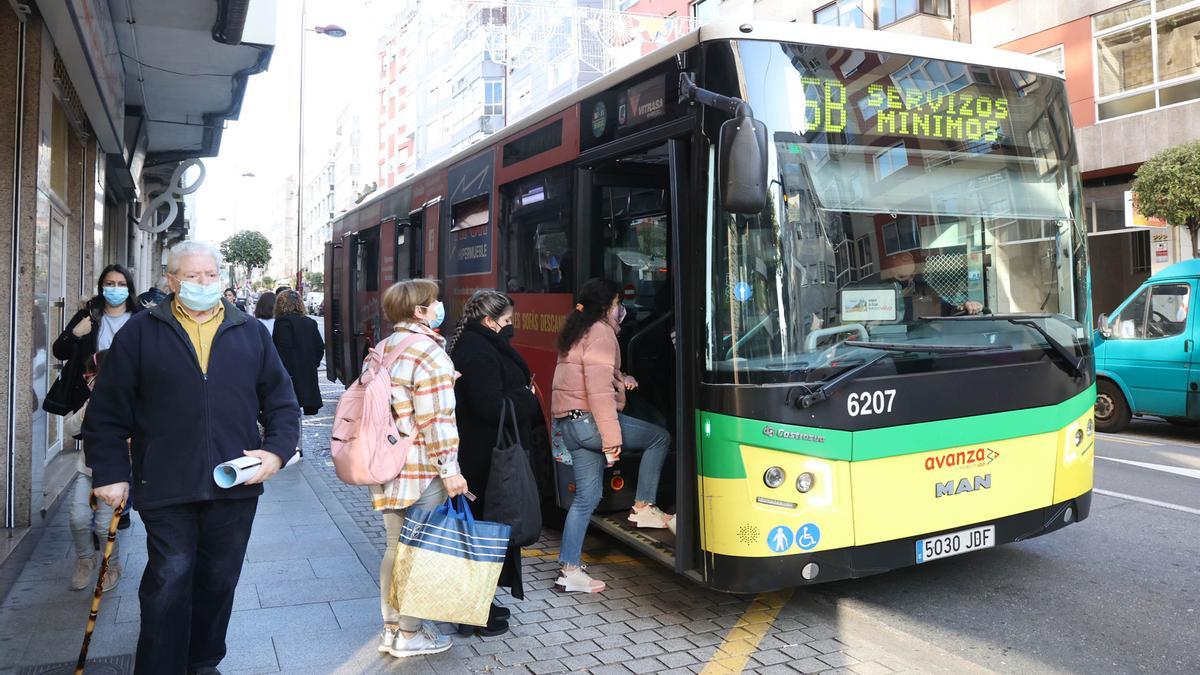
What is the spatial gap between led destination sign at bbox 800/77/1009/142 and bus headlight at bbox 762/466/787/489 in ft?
5.48

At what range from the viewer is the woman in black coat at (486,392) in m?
4.54

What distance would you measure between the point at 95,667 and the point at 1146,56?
21.7m

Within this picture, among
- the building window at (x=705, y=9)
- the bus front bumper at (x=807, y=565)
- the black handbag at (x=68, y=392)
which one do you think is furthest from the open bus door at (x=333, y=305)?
the building window at (x=705, y=9)

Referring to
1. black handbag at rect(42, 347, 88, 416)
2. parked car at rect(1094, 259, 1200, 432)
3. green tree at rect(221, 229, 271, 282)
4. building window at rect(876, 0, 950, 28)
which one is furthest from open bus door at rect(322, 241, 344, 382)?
green tree at rect(221, 229, 271, 282)

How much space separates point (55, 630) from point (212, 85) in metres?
8.51

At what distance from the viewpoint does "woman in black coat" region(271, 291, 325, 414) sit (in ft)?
30.2

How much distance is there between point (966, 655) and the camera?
→ 173 inches

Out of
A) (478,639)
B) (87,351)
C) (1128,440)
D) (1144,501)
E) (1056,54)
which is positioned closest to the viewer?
(478,639)

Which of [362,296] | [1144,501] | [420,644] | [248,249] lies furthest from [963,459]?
[248,249]

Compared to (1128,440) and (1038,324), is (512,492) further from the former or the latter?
(1128,440)

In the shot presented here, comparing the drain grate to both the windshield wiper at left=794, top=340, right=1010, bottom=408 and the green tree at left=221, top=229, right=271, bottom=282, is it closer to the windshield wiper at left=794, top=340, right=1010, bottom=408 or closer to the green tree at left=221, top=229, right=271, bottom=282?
the windshield wiper at left=794, top=340, right=1010, bottom=408

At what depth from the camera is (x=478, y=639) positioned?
4637mm

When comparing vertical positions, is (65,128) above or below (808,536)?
above

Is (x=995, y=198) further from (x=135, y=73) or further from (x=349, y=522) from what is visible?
(x=135, y=73)
